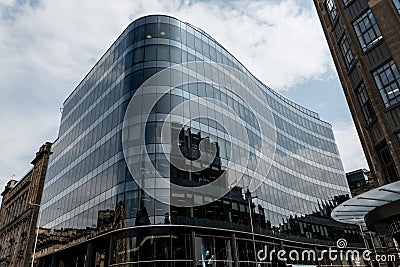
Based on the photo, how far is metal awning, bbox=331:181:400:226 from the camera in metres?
16.0

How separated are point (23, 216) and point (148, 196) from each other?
159 ft

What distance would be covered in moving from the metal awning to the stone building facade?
165 ft

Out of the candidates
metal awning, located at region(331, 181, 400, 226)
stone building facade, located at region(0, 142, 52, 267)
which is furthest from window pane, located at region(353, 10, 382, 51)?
stone building facade, located at region(0, 142, 52, 267)

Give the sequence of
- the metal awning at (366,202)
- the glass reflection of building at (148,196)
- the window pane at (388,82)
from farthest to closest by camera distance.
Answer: the glass reflection of building at (148,196), the window pane at (388,82), the metal awning at (366,202)

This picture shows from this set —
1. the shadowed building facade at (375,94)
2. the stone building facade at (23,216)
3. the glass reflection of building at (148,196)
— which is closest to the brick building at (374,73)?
the shadowed building facade at (375,94)

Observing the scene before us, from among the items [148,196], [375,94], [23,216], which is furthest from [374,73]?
[23,216]

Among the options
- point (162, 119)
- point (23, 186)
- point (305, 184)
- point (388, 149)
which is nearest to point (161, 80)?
point (162, 119)

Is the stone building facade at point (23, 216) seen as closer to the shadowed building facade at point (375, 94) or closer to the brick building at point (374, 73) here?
the shadowed building facade at point (375, 94)

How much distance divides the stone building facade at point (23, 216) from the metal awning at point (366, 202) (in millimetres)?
50345

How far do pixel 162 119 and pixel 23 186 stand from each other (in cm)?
5452

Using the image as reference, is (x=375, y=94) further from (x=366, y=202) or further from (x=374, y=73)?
(x=366, y=202)

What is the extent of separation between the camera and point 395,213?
1694 cm

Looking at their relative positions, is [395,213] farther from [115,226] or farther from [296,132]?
[296,132]

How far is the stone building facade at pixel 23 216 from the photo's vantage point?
59031mm
